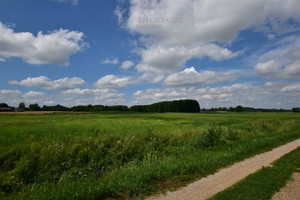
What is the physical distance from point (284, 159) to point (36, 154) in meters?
13.9

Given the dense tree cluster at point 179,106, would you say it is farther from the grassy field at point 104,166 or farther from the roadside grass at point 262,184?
the roadside grass at point 262,184

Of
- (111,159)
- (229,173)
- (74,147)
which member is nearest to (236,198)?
(229,173)

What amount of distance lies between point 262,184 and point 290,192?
0.79m

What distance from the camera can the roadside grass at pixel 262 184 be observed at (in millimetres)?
5219

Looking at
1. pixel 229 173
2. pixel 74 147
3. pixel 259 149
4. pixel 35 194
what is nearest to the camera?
pixel 35 194

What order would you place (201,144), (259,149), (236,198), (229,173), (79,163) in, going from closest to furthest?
(236,198)
(229,173)
(79,163)
(259,149)
(201,144)

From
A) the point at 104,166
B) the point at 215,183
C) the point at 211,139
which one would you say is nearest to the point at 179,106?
the point at 211,139

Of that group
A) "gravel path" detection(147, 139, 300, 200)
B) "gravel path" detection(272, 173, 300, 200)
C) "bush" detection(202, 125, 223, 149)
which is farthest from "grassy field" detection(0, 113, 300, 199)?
"gravel path" detection(272, 173, 300, 200)

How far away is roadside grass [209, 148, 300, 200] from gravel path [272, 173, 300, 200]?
12cm

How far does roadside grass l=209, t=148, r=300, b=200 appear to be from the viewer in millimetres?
5219

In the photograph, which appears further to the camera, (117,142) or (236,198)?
(117,142)

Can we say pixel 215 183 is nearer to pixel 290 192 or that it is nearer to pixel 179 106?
pixel 290 192

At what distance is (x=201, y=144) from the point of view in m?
13.2

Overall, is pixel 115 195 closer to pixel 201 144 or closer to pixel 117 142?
pixel 117 142
